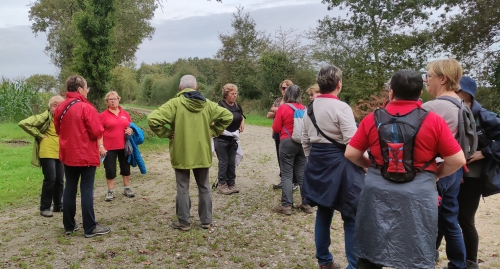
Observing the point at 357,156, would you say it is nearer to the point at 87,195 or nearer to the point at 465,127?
the point at 465,127

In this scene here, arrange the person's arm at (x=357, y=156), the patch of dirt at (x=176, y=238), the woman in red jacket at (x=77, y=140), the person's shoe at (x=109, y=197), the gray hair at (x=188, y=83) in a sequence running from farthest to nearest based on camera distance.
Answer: the person's shoe at (x=109, y=197)
the gray hair at (x=188, y=83)
the woman in red jacket at (x=77, y=140)
the patch of dirt at (x=176, y=238)
the person's arm at (x=357, y=156)

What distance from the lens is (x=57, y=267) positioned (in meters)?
4.52

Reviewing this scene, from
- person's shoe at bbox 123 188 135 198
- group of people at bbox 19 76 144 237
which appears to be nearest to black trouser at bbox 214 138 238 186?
person's shoe at bbox 123 188 135 198

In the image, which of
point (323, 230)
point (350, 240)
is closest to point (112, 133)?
point (323, 230)

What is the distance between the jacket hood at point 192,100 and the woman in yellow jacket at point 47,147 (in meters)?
1.95

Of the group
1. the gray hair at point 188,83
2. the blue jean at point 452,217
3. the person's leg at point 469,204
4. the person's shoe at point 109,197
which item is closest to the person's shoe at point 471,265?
the person's leg at point 469,204

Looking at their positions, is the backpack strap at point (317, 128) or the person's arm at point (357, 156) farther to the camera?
the backpack strap at point (317, 128)

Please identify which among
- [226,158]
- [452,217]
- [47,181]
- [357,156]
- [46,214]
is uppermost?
[357,156]

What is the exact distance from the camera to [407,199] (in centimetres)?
291

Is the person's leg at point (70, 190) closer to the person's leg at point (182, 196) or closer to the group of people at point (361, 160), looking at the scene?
the group of people at point (361, 160)

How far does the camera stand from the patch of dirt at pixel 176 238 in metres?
4.70

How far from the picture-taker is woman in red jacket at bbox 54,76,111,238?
5180mm

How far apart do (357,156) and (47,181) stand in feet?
16.6

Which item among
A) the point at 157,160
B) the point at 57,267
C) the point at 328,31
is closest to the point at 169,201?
the point at 57,267
